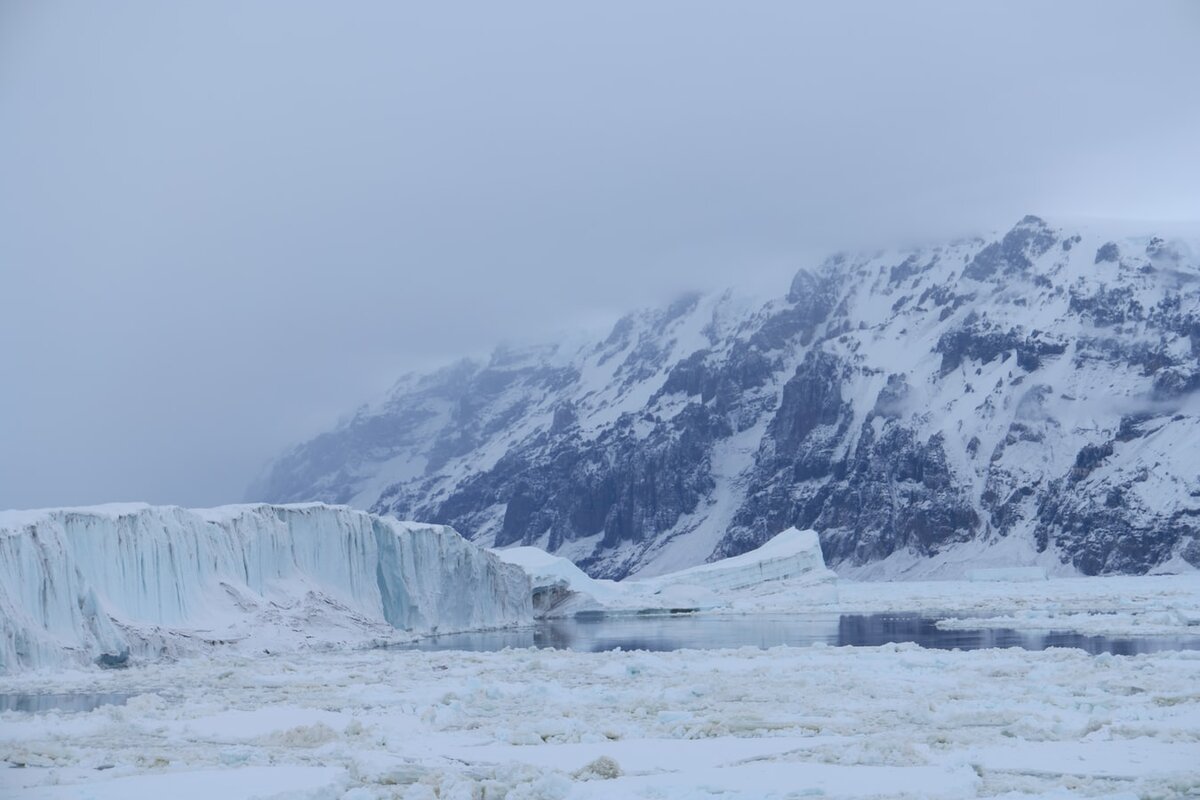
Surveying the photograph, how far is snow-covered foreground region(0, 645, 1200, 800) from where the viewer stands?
1334 cm

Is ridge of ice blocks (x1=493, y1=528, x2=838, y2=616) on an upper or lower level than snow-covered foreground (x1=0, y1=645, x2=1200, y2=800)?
lower

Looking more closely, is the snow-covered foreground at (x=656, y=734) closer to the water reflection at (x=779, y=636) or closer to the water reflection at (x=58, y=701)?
the water reflection at (x=58, y=701)

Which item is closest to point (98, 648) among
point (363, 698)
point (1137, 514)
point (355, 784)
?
point (363, 698)

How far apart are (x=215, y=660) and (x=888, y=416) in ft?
528

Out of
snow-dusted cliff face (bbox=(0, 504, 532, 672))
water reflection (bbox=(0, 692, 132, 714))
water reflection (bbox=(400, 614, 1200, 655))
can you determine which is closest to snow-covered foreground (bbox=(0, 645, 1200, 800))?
water reflection (bbox=(0, 692, 132, 714))

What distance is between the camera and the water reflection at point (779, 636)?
3344 centimetres

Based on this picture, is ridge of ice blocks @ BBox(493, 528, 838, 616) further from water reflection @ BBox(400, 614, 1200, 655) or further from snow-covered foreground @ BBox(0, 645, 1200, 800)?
snow-covered foreground @ BBox(0, 645, 1200, 800)

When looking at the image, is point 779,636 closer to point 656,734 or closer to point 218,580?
point 218,580

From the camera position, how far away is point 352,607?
46.8 m

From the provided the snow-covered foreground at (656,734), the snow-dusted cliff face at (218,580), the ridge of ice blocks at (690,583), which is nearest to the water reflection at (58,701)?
the snow-covered foreground at (656,734)

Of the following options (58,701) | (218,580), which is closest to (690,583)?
(218,580)

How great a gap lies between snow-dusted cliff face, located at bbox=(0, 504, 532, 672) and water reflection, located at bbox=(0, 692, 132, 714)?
4.98 meters

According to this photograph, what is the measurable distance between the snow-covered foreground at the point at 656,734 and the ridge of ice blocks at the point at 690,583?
44067mm

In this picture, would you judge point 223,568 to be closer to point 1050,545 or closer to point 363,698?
point 363,698
